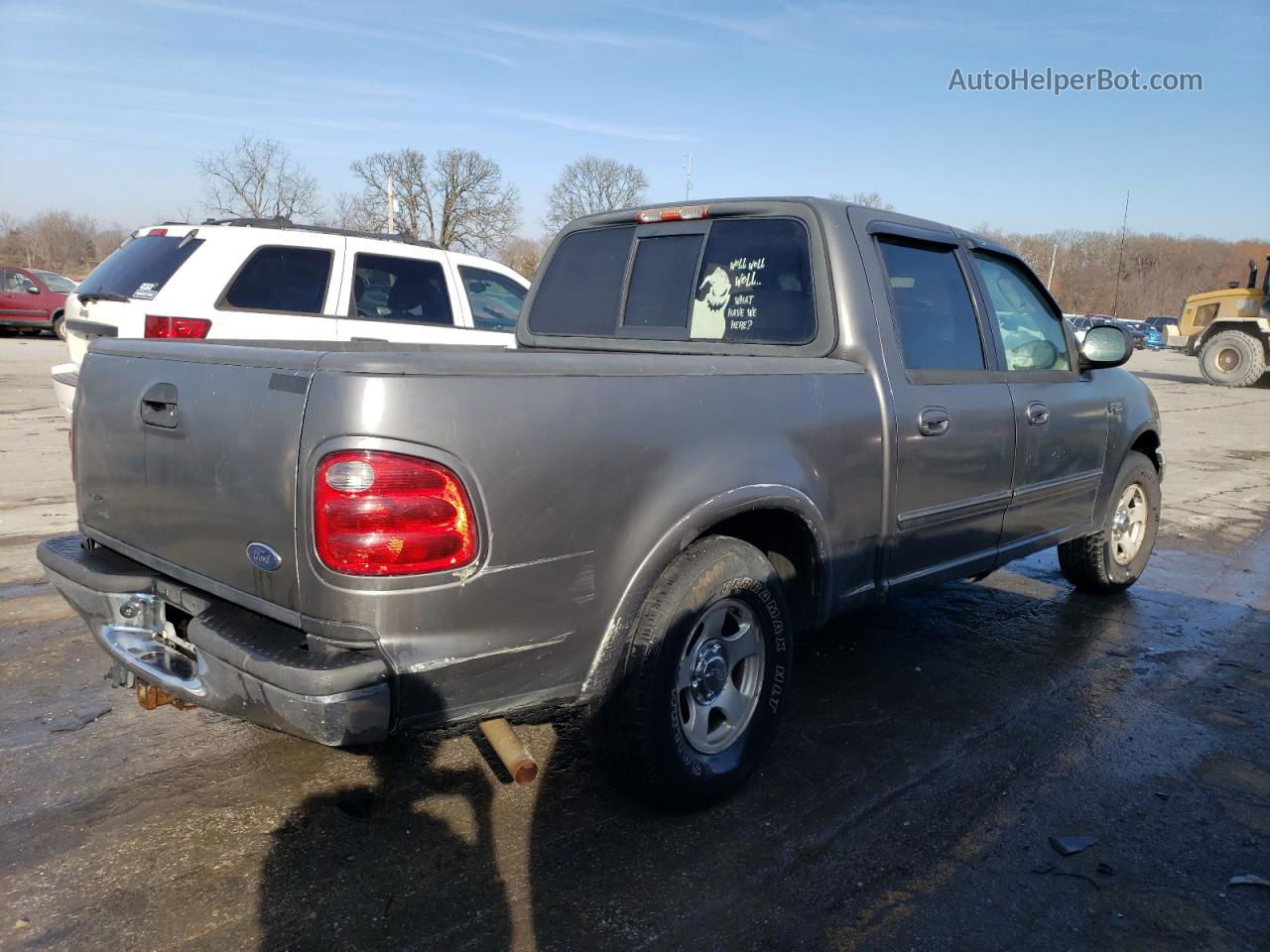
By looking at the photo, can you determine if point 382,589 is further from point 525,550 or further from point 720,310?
point 720,310

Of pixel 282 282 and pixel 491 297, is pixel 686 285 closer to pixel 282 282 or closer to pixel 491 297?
pixel 282 282

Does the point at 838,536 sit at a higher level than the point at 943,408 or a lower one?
lower

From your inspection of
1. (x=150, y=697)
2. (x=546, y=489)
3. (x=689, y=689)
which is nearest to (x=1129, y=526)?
(x=689, y=689)

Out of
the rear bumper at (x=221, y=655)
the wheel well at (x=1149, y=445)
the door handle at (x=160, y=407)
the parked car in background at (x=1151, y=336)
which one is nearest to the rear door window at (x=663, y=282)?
the door handle at (x=160, y=407)

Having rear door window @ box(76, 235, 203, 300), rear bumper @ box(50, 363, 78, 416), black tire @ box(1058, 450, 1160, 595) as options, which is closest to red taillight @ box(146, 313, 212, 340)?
rear door window @ box(76, 235, 203, 300)

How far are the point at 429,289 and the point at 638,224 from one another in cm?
383

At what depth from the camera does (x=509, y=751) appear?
2.47m

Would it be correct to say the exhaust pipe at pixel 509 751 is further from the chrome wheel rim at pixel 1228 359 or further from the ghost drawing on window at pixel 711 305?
the chrome wheel rim at pixel 1228 359

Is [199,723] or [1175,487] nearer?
[199,723]

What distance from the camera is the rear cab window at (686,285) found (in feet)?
11.8

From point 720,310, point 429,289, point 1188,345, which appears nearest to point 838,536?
point 720,310

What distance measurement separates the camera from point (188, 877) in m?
2.53

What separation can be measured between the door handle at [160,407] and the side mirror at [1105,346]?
13.2 feet

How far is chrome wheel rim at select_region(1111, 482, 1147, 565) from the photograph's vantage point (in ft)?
17.6
